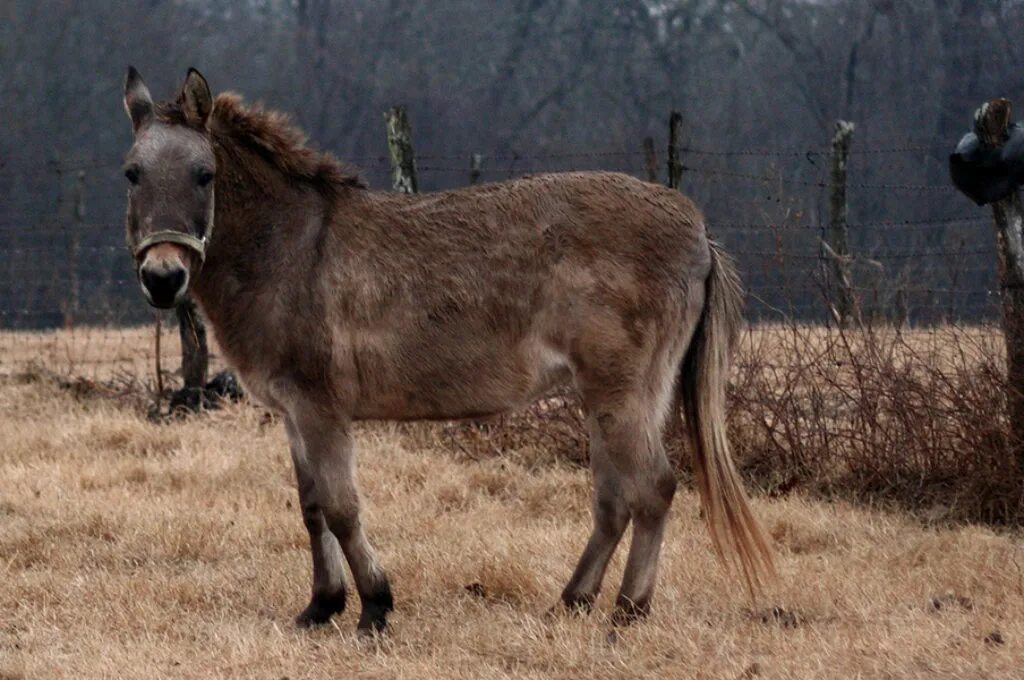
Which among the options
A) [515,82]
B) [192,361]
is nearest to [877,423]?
[192,361]

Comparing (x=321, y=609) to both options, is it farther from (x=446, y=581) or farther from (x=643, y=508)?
(x=643, y=508)

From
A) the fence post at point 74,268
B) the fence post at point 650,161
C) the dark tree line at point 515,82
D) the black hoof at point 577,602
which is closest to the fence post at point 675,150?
the fence post at point 650,161

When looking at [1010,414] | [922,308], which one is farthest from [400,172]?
[1010,414]

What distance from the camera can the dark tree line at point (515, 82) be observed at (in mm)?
27922

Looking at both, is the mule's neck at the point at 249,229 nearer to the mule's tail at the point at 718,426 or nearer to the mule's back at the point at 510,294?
the mule's back at the point at 510,294

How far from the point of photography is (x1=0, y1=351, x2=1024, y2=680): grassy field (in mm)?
5023

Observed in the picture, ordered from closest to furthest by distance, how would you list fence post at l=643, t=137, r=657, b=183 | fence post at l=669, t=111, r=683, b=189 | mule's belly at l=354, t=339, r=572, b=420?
mule's belly at l=354, t=339, r=572, b=420, fence post at l=669, t=111, r=683, b=189, fence post at l=643, t=137, r=657, b=183

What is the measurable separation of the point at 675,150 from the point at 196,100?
13.6ft

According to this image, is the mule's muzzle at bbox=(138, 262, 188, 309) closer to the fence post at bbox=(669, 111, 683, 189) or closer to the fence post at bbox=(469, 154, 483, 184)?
the fence post at bbox=(669, 111, 683, 189)

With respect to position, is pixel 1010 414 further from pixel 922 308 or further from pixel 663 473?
pixel 663 473

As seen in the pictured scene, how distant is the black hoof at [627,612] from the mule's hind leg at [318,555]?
123 centimetres

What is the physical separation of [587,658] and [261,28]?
42538 millimetres

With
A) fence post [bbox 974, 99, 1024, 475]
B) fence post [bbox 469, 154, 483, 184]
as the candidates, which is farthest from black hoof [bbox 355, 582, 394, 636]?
fence post [bbox 469, 154, 483, 184]

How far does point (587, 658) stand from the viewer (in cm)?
501
